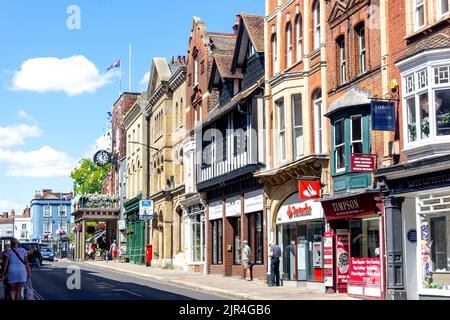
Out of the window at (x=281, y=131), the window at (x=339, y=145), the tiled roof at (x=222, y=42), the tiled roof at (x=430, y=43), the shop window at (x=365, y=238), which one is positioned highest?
the tiled roof at (x=222, y=42)

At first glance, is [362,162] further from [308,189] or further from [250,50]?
[250,50]

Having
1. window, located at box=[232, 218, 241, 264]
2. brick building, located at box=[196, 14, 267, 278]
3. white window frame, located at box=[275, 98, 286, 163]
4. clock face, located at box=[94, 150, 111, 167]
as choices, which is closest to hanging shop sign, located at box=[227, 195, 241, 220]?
brick building, located at box=[196, 14, 267, 278]

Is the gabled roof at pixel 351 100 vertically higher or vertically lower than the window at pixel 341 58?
lower

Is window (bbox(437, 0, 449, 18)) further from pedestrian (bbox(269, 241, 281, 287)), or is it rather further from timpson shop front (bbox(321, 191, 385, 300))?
pedestrian (bbox(269, 241, 281, 287))

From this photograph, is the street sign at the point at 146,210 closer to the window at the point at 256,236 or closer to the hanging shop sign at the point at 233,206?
the hanging shop sign at the point at 233,206

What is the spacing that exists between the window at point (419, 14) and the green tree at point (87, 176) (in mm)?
72835

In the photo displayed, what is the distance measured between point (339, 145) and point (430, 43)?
579 cm

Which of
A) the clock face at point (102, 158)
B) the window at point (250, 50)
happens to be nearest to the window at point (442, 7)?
the window at point (250, 50)

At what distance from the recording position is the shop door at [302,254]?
1111 inches

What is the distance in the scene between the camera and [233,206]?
37.1m

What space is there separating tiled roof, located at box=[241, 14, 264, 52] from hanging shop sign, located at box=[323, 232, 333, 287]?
1180 cm

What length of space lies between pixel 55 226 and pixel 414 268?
131 meters
